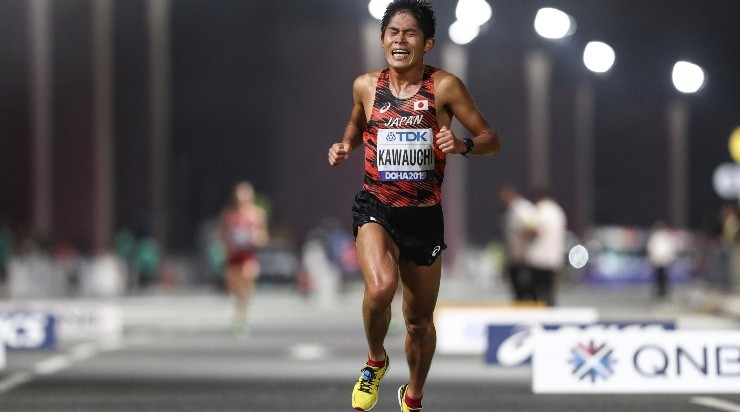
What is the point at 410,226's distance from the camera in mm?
10367

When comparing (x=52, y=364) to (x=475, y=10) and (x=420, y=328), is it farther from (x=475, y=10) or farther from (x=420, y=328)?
(x=475, y=10)

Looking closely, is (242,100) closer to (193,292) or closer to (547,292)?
(193,292)

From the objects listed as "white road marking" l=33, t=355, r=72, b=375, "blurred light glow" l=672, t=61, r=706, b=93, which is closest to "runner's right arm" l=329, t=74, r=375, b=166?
"white road marking" l=33, t=355, r=72, b=375

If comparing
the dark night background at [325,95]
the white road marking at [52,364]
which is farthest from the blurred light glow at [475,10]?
the white road marking at [52,364]

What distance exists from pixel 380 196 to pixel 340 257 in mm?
38549

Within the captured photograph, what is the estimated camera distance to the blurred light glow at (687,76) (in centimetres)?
2588

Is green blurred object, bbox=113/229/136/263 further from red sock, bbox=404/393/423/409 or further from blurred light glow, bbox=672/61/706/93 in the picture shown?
red sock, bbox=404/393/423/409

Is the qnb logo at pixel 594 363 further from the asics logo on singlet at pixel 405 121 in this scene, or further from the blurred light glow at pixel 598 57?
the blurred light glow at pixel 598 57

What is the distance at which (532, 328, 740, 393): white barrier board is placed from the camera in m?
13.7

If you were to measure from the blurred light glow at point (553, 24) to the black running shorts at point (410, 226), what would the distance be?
16.5 m

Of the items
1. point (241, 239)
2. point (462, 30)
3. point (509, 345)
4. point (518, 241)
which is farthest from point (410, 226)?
point (462, 30)

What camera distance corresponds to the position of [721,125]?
62844 mm

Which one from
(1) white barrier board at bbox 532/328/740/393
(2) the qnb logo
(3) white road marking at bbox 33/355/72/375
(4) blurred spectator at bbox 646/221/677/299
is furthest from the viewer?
(4) blurred spectator at bbox 646/221/677/299

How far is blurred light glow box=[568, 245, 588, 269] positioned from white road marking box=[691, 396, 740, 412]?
42422mm
